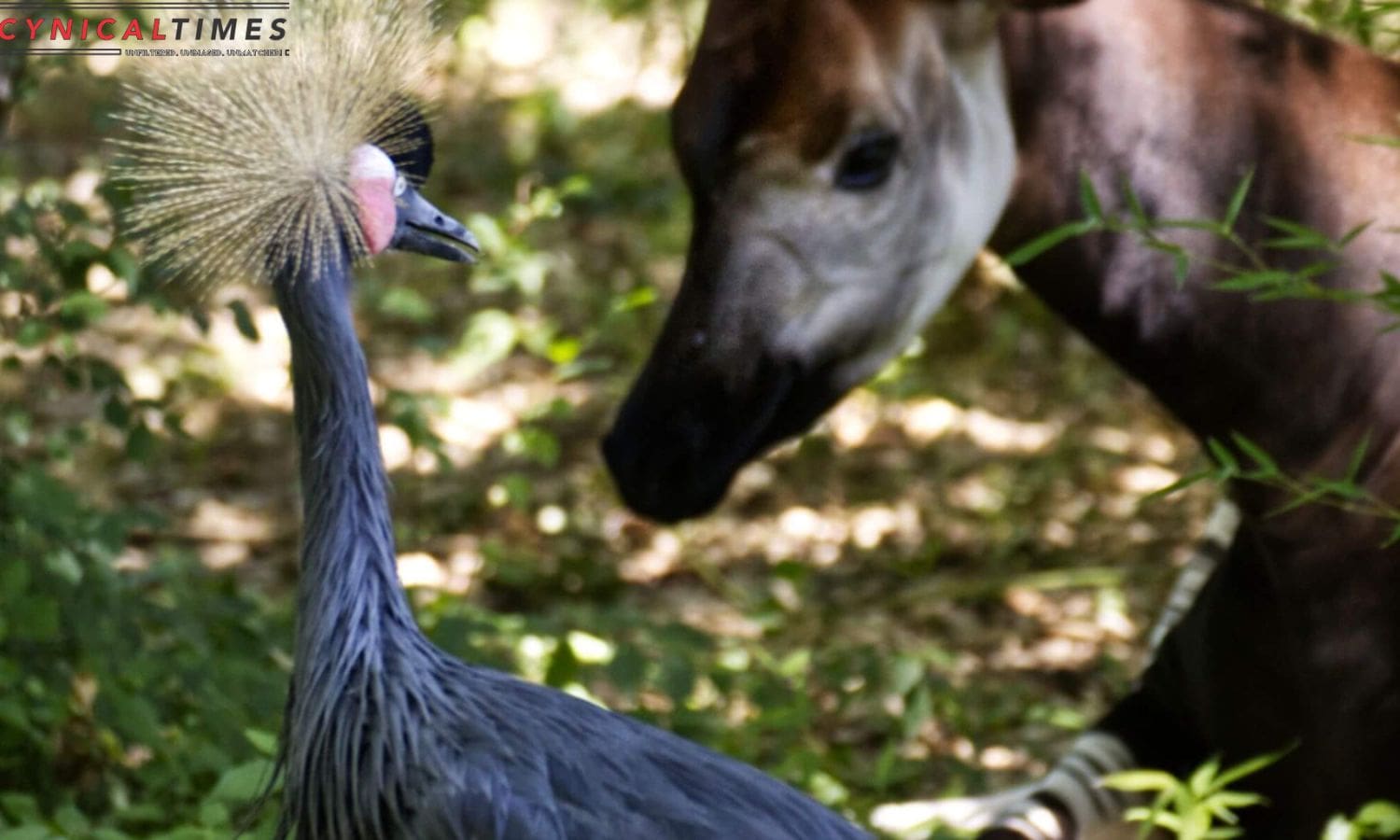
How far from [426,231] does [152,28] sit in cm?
86

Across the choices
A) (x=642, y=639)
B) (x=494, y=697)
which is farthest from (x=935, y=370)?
(x=494, y=697)

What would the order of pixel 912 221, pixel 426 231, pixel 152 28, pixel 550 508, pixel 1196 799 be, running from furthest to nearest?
1. pixel 550 508
2. pixel 152 28
3. pixel 912 221
4. pixel 1196 799
5. pixel 426 231

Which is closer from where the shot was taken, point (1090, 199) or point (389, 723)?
point (389, 723)

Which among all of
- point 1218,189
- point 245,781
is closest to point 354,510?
point 245,781

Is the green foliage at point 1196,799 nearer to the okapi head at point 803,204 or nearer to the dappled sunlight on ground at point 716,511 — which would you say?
the okapi head at point 803,204

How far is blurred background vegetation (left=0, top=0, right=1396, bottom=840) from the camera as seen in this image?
2.70 metres

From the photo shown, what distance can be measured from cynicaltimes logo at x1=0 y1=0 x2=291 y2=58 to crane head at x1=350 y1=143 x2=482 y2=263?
0.14 m

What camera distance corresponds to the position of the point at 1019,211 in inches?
88.7

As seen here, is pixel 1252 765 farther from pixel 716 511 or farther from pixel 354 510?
pixel 716 511

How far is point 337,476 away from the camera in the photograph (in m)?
1.76

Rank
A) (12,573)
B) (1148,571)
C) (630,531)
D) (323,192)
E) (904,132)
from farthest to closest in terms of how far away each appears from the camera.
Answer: (630,531) → (1148,571) → (12,573) → (904,132) → (323,192)

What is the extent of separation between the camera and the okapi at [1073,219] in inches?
84.6

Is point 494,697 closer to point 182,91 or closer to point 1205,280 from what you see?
point 182,91

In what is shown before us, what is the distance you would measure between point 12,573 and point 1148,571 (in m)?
2.54
